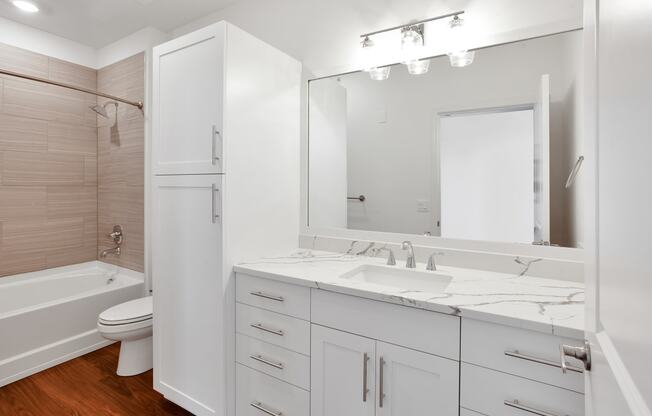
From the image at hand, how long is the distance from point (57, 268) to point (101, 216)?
562mm

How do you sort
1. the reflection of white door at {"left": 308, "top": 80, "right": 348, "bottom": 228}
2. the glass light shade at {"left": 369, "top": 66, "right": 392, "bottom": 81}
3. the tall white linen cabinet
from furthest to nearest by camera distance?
the reflection of white door at {"left": 308, "top": 80, "right": 348, "bottom": 228} < the glass light shade at {"left": 369, "top": 66, "right": 392, "bottom": 81} < the tall white linen cabinet

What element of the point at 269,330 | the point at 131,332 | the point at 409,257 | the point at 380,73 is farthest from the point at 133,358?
the point at 380,73

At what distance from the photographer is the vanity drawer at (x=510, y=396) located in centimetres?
96

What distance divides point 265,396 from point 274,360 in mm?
189

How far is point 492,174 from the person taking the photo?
1.65 metres

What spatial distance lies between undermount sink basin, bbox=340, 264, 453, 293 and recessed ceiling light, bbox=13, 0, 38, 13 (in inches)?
114

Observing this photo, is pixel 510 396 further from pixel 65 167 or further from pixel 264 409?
pixel 65 167

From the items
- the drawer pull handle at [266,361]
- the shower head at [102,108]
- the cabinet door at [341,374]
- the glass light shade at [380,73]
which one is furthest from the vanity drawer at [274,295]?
the shower head at [102,108]

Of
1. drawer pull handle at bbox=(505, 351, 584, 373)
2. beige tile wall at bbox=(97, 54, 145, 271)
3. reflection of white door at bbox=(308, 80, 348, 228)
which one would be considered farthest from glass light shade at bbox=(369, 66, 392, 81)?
beige tile wall at bbox=(97, 54, 145, 271)

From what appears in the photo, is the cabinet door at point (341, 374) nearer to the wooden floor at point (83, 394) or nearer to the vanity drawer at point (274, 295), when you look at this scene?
the vanity drawer at point (274, 295)

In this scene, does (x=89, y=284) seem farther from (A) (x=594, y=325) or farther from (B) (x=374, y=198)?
(A) (x=594, y=325)

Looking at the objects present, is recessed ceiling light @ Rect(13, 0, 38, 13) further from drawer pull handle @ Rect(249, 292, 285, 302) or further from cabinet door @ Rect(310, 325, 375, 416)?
cabinet door @ Rect(310, 325, 375, 416)

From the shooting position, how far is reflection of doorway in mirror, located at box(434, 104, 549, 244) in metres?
1.55

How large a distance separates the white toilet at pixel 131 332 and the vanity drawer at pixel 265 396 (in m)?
0.89
